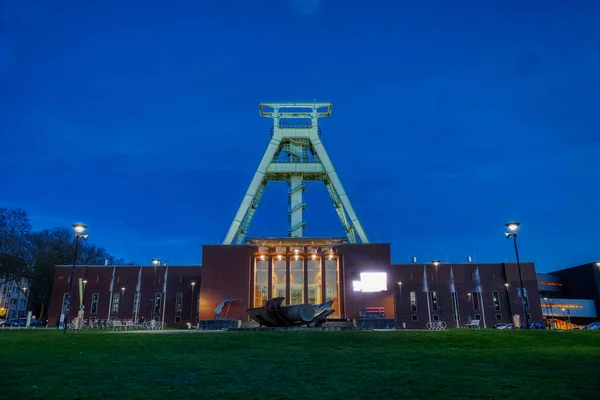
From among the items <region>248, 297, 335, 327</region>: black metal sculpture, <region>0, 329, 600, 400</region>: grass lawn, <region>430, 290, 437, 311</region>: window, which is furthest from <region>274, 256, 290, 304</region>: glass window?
<region>0, 329, 600, 400</region>: grass lawn

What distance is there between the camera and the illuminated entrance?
43781 mm

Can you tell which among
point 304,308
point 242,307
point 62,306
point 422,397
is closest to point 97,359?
point 422,397

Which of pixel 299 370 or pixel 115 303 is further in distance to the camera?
pixel 115 303

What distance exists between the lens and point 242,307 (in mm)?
41062

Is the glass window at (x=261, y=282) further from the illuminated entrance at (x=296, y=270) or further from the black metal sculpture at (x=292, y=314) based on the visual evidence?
the black metal sculpture at (x=292, y=314)

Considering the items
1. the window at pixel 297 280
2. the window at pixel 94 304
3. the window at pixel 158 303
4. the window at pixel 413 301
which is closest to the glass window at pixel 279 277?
the window at pixel 297 280

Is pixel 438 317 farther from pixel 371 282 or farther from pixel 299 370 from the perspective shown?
pixel 299 370

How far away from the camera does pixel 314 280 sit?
44.6 m

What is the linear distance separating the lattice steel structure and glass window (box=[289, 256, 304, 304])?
4841 millimetres

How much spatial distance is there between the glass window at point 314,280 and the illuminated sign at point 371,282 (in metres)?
4.31

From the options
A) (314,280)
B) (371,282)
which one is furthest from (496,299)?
(314,280)

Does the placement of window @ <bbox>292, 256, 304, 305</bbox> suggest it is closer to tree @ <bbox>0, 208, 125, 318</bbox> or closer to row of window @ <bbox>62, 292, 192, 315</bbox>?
row of window @ <bbox>62, 292, 192, 315</bbox>

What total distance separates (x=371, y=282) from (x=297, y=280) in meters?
7.83

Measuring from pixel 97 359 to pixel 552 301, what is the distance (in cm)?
8122
